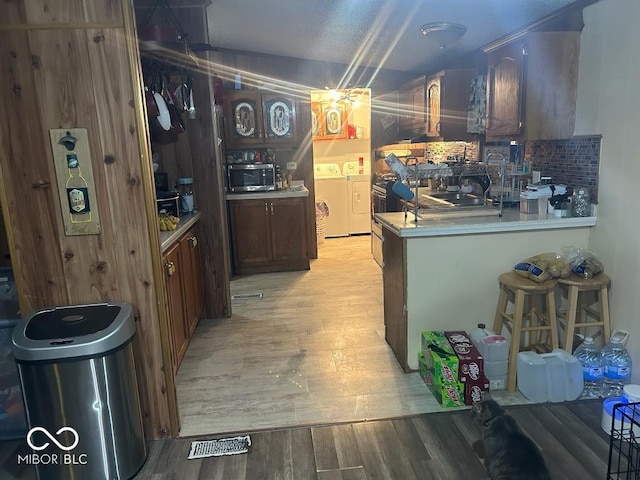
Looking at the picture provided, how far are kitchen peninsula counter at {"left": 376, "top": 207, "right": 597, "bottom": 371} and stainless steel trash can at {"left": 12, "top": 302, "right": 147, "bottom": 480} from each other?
1.55 meters

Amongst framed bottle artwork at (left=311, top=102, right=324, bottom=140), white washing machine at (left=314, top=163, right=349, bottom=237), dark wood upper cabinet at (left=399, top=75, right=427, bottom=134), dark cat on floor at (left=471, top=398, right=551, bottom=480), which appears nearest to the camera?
dark cat on floor at (left=471, top=398, right=551, bottom=480)

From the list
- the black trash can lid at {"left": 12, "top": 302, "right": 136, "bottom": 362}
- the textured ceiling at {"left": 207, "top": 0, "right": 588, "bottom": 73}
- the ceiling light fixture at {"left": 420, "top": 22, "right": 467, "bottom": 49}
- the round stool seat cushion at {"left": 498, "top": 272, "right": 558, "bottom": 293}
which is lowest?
the round stool seat cushion at {"left": 498, "top": 272, "right": 558, "bottom": 293}

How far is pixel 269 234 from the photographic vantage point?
5051 millimetres

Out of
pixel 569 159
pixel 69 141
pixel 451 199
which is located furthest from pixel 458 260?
pixel 69 141

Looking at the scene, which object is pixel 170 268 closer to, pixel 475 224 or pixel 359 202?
pixel 475 224

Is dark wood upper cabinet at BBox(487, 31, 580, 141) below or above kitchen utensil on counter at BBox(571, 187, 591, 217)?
above

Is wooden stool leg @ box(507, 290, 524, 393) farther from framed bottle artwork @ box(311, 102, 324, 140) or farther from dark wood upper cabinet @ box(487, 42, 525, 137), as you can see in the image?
framed bottle artwork @ box(311, 102, 324, 140)

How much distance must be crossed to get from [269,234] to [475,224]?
9.14ft

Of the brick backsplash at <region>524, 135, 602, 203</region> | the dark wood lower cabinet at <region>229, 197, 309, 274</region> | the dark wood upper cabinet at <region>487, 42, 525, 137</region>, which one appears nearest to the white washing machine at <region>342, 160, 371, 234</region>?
the dark wood lower cabinet at <region>229, 197, 309, 274</region>

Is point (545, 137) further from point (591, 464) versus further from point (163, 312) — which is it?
point (163, 312)

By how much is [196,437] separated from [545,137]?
2690mm

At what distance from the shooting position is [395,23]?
3.40 meters

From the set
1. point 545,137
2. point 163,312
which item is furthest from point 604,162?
point 163,312

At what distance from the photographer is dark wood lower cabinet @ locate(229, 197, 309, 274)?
16.3 ft
